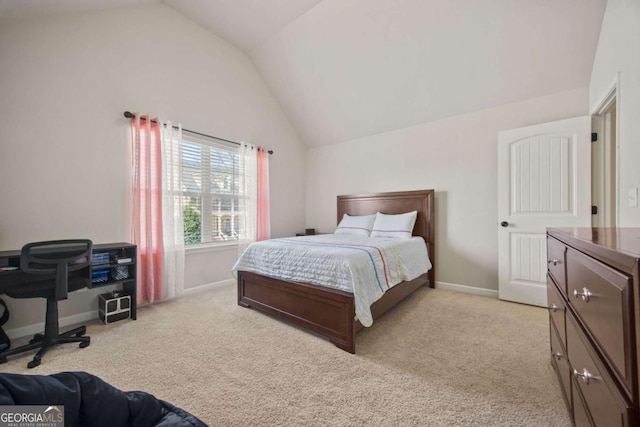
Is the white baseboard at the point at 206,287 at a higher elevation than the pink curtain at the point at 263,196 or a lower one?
lower

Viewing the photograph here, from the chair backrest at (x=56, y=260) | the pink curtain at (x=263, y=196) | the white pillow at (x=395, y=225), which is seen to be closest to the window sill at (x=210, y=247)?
the pink curtain at (x=263, y=196)

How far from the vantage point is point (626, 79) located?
1.82 metres

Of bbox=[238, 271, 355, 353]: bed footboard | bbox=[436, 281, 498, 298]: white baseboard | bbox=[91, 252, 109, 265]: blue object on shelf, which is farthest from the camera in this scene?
bbox=[436, 281, 498, 298]: white baseboard

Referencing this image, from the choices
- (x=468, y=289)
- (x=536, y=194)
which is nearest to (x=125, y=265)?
(x=468, y=289)

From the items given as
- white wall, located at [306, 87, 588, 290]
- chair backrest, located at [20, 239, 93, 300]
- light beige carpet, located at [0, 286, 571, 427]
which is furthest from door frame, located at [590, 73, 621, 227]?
chair backrest, located at [20, 239, 93, 300]

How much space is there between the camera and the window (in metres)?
3.34

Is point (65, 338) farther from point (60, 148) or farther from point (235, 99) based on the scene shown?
point (235, 99)

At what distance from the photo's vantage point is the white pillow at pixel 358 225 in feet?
12.2

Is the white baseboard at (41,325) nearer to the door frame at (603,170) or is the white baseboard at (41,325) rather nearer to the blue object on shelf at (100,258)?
the blue object on shelf at (100,258)

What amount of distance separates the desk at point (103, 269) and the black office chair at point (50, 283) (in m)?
0.06

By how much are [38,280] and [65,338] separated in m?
0.51

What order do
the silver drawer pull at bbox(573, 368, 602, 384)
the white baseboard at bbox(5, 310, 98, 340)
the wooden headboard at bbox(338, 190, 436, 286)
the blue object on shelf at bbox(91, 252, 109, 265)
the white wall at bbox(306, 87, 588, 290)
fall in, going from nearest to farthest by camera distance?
the silver drawer pull at bbox(573, 368, 602, 384)
the white baseboard at bbox(5, 310, 98, 340)
the blue object on shelf at bbox(91, 252, 109, 265)
the white wall at bbox(306, 87, 588, 290)
the wooden headboard at bbox(338, 190, 436, 286)

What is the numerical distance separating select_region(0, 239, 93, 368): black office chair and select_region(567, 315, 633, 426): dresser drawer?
2959mm

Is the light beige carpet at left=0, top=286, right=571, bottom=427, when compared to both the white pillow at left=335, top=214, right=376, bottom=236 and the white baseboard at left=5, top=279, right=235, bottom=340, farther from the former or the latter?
the white pillow at left=335, top=214, right=376, bottom=236
